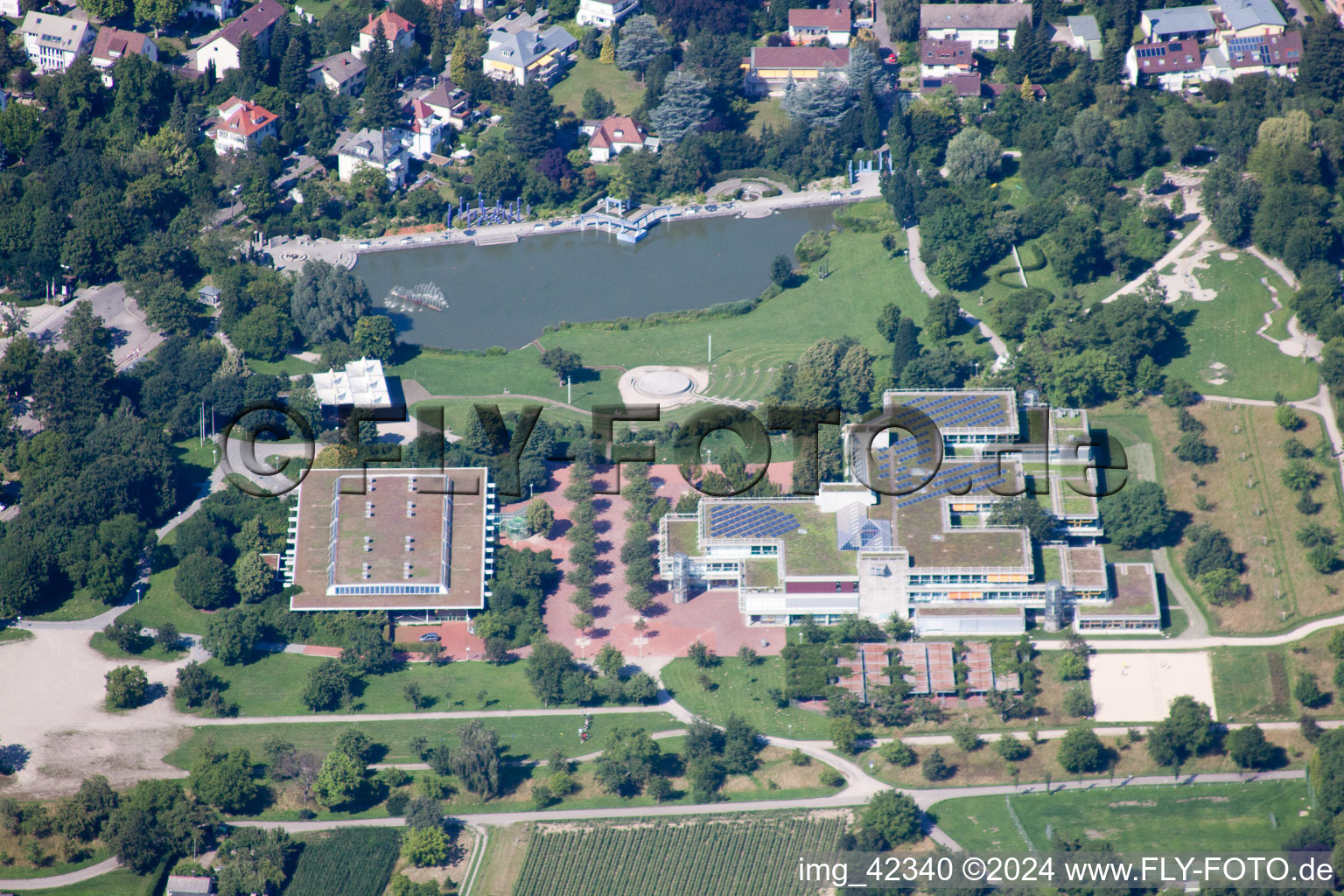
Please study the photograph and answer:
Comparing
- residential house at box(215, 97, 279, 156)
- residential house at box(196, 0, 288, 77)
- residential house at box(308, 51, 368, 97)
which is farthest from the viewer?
residential house at box(308, 51, 368, 97)

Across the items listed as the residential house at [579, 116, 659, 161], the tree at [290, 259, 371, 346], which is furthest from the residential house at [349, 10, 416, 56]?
the tree at [290, 259, 371, 346]

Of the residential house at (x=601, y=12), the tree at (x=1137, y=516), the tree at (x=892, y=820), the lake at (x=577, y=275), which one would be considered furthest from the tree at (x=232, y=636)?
the residential house at (x=601, y=12)

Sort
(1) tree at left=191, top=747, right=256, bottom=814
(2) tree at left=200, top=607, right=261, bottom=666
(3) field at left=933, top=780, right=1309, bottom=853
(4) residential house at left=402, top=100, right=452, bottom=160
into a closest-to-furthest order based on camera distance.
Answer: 1. (3) field at left=933, top=780, right=1309, bottom=853
2. (1) tree at left=191, top=747, right=256, bottom=814
3. (2) tree at left=200, top=607, right=261, bottom=666
4. (4) residential house at left=402, top=100, right=452, bottom=160

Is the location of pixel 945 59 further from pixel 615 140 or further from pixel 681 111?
pixel 615 140

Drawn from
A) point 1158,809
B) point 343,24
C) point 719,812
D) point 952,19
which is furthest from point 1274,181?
point 343,24

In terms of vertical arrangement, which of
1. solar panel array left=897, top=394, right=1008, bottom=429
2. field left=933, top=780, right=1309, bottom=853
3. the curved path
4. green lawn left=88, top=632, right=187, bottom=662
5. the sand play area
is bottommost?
field left=933, top=780, right=1309, bottom=853

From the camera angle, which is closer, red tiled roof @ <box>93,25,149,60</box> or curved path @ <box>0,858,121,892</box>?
curved path @ <box>0,858,121,892</box>

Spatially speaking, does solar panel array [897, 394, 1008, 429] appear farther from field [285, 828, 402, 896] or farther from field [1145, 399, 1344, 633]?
field [285, 828, 402, 896]
